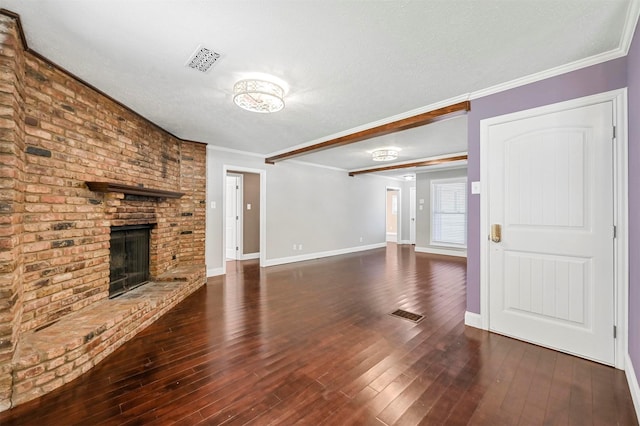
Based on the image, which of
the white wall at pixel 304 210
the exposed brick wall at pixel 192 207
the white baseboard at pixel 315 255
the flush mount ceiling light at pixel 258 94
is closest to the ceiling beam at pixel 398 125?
the white wall at pixel 304 210

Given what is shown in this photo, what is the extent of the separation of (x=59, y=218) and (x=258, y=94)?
6.52 ft

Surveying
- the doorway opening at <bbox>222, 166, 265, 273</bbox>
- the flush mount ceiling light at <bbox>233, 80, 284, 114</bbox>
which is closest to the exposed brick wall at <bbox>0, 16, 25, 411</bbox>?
the flush mount ceiling light at <bbox>233, 80, 284, 114</bbox>

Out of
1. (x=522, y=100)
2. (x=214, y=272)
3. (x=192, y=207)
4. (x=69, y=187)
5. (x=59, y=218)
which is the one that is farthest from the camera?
(x=214, y=272)

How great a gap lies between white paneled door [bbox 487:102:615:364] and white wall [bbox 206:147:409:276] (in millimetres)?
4286

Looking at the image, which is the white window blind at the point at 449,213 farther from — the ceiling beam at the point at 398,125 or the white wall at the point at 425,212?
the ceiling beam at the point at 398,125

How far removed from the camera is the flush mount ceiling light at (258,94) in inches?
94.5

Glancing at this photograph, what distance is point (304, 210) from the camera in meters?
6.61

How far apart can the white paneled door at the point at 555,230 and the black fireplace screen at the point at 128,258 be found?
4.06 meters

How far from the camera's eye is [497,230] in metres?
2.60

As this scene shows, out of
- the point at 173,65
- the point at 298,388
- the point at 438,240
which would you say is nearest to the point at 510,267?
the point at 298,388

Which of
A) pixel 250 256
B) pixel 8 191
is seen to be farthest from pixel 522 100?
pixel 250 256

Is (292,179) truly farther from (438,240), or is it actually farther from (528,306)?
(528,306)

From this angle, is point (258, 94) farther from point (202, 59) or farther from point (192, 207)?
point (192, 207)

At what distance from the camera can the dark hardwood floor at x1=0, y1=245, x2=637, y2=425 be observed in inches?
62.4
